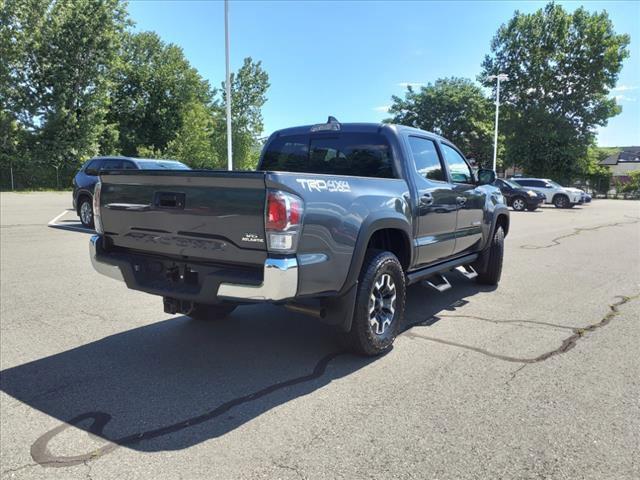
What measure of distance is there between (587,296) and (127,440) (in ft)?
19.4

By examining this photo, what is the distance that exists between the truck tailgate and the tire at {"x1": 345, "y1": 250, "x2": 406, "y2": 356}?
1.06m

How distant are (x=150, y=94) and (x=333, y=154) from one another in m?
44.6

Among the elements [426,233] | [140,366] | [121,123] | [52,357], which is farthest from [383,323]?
[121,123]

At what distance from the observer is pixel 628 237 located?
13.7 m

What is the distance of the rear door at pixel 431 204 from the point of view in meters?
4.99

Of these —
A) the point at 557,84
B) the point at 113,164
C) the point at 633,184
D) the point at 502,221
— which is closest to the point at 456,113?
the point at 557,84

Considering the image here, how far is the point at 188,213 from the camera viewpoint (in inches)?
146

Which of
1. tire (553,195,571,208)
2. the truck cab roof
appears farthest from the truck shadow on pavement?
tire (553,195,571,208)

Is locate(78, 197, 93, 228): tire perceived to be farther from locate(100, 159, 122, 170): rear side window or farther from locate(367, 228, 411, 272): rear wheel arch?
locate(367, 228, 411, 272): rear wheel arch

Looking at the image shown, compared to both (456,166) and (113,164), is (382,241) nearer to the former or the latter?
(456,166)

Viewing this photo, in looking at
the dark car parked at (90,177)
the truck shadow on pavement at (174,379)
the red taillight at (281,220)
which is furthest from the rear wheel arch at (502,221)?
the dark car parked at (90,177)

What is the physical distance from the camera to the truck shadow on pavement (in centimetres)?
308

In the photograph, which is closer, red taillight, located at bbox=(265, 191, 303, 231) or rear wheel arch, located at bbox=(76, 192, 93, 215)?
red taillight, located at bbox=(265, 191, 303, 231)

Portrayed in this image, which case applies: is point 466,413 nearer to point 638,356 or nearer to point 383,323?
point 383,323
